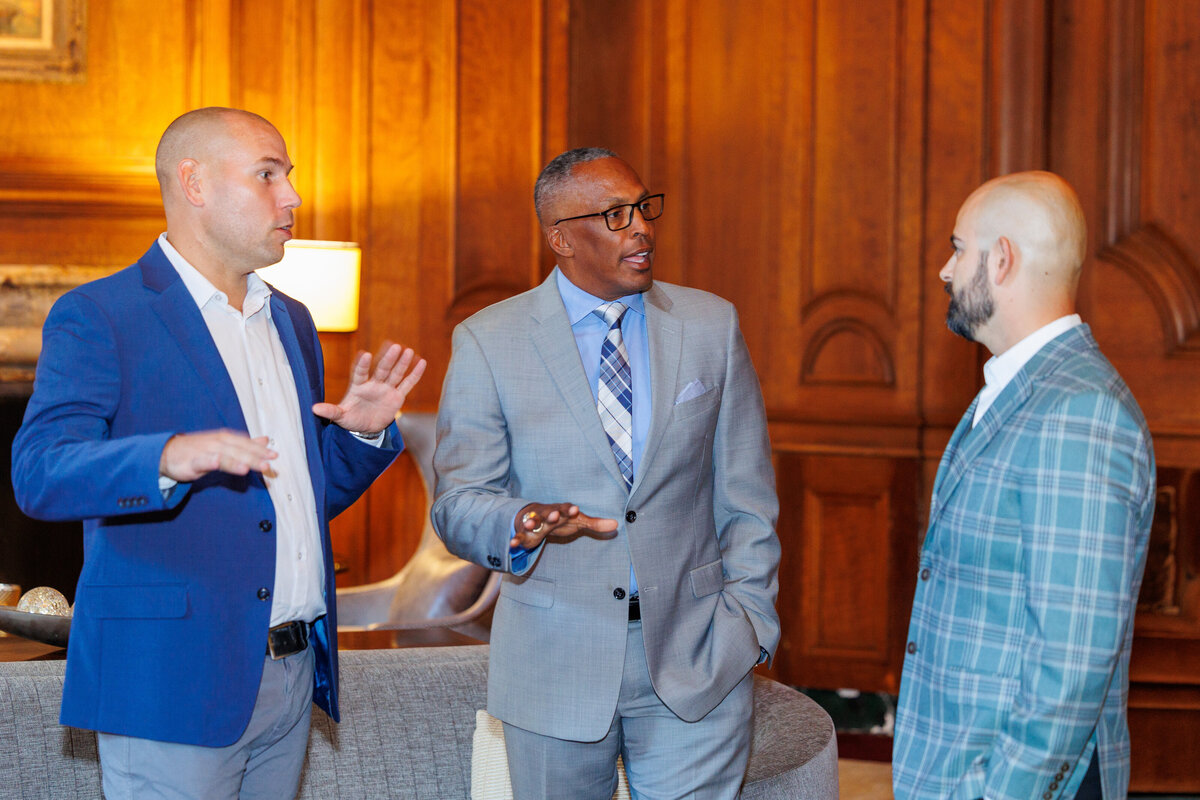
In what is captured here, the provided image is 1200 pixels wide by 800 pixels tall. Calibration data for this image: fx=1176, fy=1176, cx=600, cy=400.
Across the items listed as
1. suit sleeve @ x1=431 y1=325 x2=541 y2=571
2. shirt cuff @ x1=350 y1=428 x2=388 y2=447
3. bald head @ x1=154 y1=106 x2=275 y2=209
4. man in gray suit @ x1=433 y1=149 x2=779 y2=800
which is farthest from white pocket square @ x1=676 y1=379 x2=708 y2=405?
bald head @ x1=154 y1=106 x2=275 y2=209

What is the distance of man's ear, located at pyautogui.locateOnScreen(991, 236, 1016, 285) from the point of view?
158cm

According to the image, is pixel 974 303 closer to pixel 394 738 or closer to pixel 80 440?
pixel 80 440

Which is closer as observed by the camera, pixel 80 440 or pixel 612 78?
pixel 80 440

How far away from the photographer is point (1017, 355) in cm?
160

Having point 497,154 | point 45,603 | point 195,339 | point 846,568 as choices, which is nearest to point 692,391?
point 195,339

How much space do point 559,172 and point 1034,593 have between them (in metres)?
1.14

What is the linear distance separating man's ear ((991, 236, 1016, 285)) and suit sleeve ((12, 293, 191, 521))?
3.75 feet

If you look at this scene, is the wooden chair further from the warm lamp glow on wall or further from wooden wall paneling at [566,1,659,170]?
wooden wall paneling at [566,1,659,170]

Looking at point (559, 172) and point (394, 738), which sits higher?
point (559, 172)

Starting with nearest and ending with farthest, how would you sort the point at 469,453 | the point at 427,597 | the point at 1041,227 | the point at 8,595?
1. the point at 1041,227
2. the point at 469,453
3. the point at 8,595
4. the point at 427,597

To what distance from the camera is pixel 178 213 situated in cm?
189

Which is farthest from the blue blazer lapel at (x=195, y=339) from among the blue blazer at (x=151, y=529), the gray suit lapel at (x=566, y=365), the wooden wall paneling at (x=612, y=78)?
the wooden wall paneling at (x=612, y=78)

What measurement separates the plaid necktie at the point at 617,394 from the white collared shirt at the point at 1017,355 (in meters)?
0.60

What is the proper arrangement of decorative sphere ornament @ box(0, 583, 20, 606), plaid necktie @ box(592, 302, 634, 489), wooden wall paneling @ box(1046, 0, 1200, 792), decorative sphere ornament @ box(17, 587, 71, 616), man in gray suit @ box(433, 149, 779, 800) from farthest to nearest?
wooden wall paneling @ box(1046, 0, 1200, 792) → decorative sphere ornament @ box(0, 583, 20, 606) → decorative sphere ornament @ box(17, 587, 71, 616) → plaid necktie @ box(592, 302, 634, 489) → man in gray suit @ box(433, 149, 779, 800)
